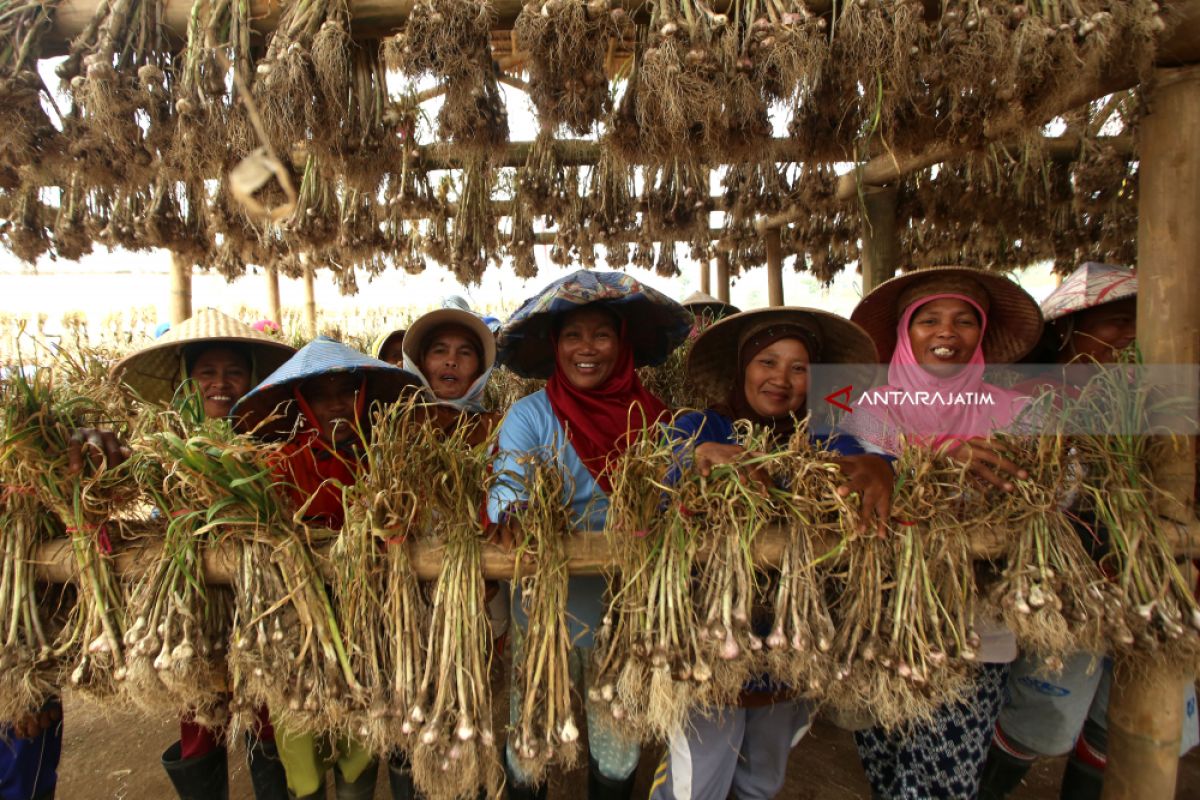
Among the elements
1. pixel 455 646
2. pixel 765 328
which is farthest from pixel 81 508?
pixel 765 328

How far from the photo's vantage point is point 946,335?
200 cm

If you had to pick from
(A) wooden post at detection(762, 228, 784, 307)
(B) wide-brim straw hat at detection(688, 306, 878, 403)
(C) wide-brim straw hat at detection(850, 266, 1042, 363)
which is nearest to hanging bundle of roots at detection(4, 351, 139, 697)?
(B) wide-brim straw hat at detection(688, 306, 878, 403)

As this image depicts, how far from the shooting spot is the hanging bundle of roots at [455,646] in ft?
4.43

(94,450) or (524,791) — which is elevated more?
(94,450)

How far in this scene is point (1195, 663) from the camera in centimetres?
150

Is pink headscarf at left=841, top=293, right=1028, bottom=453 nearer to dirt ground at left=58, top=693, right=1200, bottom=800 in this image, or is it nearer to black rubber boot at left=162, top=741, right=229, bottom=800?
dirt ground at left=58, top=693, right=1200, bottom=800

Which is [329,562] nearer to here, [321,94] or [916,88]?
[321,94]

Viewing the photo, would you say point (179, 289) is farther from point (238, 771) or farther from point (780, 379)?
point (780, 379)

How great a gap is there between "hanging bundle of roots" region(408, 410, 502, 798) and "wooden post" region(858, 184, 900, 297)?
135 inches

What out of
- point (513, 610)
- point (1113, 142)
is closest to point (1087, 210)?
point (1113, 142)

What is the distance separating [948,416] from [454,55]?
1865 millimetres

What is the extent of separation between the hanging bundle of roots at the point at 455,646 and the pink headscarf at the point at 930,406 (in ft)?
4.06

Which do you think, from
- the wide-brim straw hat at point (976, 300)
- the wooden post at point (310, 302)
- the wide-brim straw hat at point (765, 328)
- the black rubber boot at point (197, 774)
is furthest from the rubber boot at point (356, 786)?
the wooden post at point (310, 302)

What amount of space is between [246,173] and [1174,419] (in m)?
2.78
